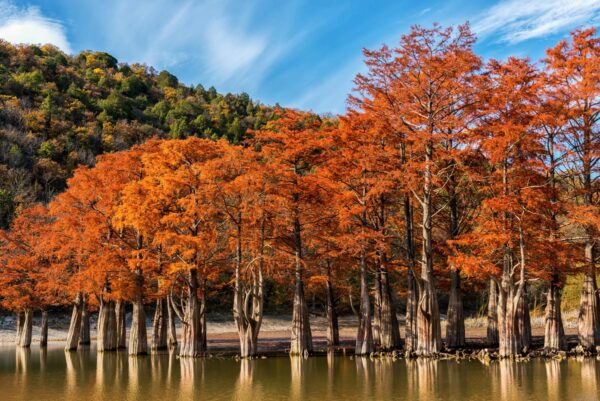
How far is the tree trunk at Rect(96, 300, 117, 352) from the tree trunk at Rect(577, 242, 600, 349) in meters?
27.7

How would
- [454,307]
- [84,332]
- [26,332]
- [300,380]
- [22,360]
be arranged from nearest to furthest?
[300,380] → [22,360] → [454,307] → [26,332] → [84,332]

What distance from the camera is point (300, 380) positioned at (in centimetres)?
2247

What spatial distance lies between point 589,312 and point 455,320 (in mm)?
7034

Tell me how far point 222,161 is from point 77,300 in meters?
17.3

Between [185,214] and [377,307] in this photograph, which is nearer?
[185,214]

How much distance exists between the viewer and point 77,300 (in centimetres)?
4081

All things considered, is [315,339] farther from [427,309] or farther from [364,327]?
[427,309]

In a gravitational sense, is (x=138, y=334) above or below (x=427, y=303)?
below

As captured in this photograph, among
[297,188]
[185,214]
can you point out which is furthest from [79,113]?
[297,188]

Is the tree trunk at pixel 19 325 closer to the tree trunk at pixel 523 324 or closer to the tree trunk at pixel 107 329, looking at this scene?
the tree trunk at pixel 107 329

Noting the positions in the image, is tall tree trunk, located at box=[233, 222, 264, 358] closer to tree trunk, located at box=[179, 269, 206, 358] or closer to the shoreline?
the shoreline

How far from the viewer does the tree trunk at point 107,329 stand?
3791 cm

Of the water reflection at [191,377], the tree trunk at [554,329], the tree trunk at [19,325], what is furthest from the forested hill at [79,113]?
the tree trunk at [554,329]

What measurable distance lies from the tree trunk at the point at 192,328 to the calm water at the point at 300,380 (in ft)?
5.22
